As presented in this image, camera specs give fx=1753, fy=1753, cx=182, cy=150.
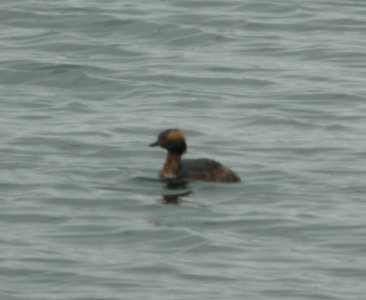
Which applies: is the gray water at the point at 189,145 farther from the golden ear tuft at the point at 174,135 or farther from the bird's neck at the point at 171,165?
the golden ear tuft at the point at 174,135

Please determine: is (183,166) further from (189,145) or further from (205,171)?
(189,145)

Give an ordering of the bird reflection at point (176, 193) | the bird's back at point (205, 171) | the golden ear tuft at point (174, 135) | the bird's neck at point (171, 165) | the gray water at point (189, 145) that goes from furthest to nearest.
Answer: the golden ear tuft at point (174, 135), the bird's neck at point (171, 165), the bird's back at point (205, 171), the bird reflection at point (176, 193), the gray water at point (189, 145)

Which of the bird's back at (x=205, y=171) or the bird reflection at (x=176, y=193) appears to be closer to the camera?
the bird reflection at (x=176, y=193)

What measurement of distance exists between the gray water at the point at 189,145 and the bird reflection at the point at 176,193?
0.03 m

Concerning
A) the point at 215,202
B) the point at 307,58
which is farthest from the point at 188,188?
the point at 307,58

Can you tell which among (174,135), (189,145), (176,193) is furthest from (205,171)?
(189,145)

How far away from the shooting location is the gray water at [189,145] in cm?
1377

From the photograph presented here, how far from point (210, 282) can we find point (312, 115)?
300 inches

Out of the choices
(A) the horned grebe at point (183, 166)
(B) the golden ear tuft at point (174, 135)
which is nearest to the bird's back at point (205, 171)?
(A) the horned grebe at point (183, 166)

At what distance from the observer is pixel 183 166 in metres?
17.2

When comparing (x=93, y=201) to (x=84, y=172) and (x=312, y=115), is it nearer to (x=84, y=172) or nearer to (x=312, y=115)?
(x=84, y=172)

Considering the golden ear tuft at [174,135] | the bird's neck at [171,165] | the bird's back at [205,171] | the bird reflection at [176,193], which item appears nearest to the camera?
the bird reflection at [176,193]

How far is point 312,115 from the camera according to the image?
20.8 metres

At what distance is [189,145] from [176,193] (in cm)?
233
